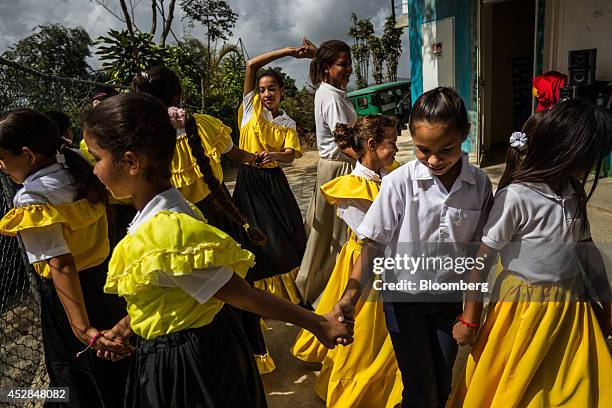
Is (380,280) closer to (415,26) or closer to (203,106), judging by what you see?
(415,26)

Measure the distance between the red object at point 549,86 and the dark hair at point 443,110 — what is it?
5.21 meters

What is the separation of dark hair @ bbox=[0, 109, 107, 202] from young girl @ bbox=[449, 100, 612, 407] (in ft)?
4.84

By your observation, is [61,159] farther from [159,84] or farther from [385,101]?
[385,101]

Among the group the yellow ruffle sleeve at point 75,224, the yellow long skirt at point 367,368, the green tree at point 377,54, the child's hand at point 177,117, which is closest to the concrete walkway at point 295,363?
the yellow long skirt at point 367,368

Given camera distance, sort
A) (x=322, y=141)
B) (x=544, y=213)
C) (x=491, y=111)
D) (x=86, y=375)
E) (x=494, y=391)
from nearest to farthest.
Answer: (x=544, y=213) → (x=494, y=391) → (x=86, y=375) → (x=322, y=141) → (x=491, y=111)

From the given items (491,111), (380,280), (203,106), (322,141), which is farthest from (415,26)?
(380,280)

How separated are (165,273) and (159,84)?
1.30 metres

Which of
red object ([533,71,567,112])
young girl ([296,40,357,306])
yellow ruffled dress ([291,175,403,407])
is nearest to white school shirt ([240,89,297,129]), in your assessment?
young girl ([296,40,357,306])

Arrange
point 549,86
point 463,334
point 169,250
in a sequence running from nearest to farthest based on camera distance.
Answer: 1. point 169,250
2. point 463,334
3. point 549,86

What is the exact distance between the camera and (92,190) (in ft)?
5.90

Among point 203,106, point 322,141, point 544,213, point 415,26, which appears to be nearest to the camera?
point 544,213

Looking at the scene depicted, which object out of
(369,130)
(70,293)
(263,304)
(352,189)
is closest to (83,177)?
(70,293)

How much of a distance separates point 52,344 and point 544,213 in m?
1.95

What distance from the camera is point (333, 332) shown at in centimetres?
149
